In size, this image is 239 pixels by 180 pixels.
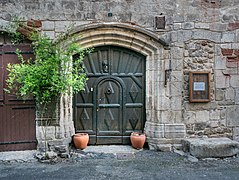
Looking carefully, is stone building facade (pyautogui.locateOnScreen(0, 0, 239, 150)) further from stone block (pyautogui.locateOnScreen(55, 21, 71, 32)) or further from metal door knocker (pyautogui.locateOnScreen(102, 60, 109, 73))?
metal door knocker (pyautogui.locateOnScreen(102, 60, 109, 73))

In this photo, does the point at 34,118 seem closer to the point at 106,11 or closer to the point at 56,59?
the point at 56,59

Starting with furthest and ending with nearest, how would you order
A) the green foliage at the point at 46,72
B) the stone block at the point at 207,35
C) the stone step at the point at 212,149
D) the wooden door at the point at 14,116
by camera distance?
the stone block at the point at 207,35 < the wooden door at the point at 14,116 < the stone step at the point at 212,149 < the green foliage at the point at 46,72

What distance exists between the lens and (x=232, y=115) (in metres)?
4.88

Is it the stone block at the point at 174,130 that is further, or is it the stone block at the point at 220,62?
the stone block at the point at 220,62

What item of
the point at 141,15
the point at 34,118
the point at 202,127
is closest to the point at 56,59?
the point at 34,118

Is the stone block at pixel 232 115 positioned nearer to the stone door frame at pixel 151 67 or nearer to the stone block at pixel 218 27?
the stone door frame at pixel 151 67

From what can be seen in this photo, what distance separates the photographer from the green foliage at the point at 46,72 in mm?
3902

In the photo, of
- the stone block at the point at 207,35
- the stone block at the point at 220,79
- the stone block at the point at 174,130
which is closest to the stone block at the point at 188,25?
the stone block at the point at 207,35

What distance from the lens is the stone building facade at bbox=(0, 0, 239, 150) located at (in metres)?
4.59

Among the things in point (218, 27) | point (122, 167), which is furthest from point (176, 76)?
point (122, 167)

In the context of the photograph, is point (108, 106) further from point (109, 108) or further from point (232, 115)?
point (232, 115)

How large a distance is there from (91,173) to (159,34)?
2.69 meters

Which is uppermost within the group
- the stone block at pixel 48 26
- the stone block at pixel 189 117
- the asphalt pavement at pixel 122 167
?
the stone block at pixel 48 26

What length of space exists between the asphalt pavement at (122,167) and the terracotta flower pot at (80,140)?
0.43 ft
